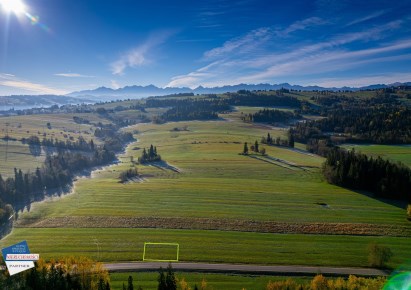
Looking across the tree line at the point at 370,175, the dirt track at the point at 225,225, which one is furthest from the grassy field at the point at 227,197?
the tree line at the point at 370,175

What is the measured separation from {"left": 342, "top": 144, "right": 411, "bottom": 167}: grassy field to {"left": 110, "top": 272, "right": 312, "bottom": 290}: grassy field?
12232cm

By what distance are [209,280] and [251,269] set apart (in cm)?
914

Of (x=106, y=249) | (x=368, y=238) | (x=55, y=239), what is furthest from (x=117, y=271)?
(x=368, y=238)

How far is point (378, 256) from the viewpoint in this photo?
59.9 m

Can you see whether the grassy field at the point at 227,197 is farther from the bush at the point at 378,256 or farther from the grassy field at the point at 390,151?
the grassy field at the point at 390,151

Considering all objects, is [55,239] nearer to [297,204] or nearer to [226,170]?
[297,204]

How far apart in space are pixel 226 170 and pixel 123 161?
6913cm

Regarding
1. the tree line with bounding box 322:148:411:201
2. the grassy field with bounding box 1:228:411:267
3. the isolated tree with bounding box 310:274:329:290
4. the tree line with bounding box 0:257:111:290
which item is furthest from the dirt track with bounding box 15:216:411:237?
the tree line with bounding box 322:148:411:201

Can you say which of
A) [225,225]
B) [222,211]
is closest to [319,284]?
[225,225]

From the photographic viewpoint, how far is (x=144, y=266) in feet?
199

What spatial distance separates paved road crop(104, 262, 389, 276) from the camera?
191 feet

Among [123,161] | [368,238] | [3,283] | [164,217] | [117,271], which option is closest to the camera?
[3,283]

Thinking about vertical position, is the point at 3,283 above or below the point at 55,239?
above

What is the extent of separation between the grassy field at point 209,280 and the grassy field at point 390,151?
122 m
